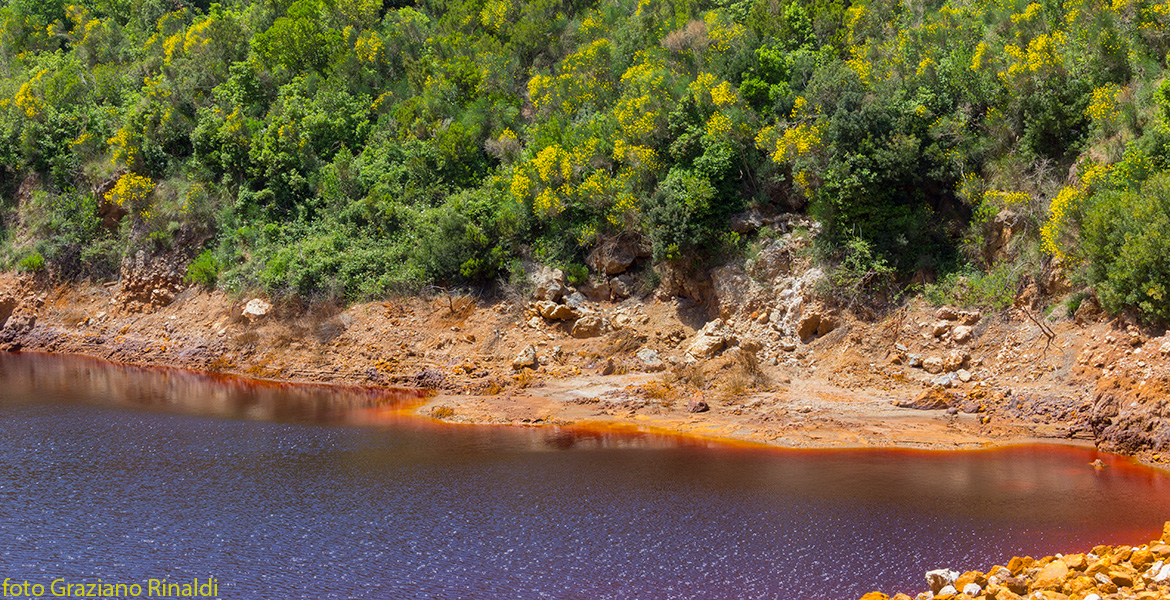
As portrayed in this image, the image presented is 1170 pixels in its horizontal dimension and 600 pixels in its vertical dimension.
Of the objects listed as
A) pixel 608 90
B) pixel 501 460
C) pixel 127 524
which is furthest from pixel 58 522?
pixel 608 90

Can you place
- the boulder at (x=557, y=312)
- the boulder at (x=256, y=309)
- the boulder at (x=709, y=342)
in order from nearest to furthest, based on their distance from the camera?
the boulder at (x=709, y=342)
the boulder at (x=557, y=312)
the boulder at (x=256, y=309)

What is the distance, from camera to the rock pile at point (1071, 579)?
1222 cm

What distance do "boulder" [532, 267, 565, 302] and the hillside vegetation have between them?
0.63 m

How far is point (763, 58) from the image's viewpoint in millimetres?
32438

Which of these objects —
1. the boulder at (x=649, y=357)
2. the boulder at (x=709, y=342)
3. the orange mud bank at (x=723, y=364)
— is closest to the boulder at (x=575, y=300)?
the orange mud bank at (x=723, y=364)

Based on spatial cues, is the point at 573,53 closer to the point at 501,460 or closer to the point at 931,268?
the point at 931,268

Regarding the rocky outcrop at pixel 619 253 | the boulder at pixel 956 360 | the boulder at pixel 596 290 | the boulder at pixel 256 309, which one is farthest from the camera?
the boulder at pixel 256 309

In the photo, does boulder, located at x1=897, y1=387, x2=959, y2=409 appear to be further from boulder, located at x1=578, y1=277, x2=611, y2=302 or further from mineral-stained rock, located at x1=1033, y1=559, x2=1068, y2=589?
boulder, located at x1=578, y1=277, x2=611, y2=302

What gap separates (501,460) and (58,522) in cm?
913

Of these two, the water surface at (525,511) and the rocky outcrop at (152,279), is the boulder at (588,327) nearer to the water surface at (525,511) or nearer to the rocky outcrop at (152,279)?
the water surface at (525,511)

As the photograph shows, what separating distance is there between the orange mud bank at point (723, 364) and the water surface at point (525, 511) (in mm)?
1262

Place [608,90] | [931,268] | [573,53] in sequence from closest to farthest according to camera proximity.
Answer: [931,268]
[608,90]
[573,53]

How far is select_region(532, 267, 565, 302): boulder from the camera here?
103 ft

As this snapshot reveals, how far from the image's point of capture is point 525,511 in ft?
59.8
